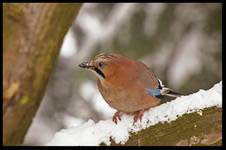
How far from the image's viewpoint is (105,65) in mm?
4105

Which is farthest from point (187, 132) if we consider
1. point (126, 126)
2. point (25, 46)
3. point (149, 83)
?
point (25, 46)

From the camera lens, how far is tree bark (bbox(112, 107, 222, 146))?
10.1 ft

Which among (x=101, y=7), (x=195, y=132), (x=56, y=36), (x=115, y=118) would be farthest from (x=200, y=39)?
(x=195, y=132)

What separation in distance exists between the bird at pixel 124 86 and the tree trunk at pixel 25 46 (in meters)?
0.87

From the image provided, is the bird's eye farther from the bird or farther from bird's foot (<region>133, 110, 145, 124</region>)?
bird's foot (<region>133, 110, 145, 124</region>)

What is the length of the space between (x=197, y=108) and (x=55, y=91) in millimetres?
5195

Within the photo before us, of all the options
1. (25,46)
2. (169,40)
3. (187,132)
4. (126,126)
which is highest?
(169,40)

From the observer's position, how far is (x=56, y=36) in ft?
16.3

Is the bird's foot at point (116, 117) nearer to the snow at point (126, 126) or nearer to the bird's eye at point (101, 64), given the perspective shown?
the snow at point (126, 126)

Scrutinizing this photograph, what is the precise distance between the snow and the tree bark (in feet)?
0.15

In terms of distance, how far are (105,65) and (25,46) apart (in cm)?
101

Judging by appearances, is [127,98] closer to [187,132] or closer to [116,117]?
[116,117]

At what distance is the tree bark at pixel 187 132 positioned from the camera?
10.1 ft

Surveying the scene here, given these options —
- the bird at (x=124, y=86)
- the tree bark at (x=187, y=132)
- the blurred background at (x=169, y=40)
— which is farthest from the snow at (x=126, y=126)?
the blurred background at (x=169, y=40)
